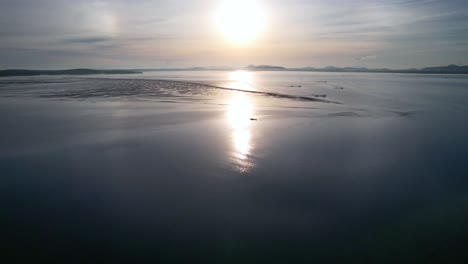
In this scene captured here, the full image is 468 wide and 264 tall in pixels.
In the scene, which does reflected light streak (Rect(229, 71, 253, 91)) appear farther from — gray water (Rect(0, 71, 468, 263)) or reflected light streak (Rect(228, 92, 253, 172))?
gray water (Rect(0, 71, 468, 263))

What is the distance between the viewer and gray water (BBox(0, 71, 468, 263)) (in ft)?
16.7

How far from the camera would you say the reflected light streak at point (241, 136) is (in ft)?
29.9

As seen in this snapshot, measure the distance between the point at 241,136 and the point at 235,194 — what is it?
17.8 feet

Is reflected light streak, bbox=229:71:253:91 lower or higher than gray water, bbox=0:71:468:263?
higher

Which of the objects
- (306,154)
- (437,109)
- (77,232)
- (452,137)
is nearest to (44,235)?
(77,232)

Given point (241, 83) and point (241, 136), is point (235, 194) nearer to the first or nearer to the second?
point (241, 136)

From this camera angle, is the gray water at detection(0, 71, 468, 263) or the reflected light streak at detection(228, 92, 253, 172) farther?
the reflected light streak at detection(228, 92, 253, 172)

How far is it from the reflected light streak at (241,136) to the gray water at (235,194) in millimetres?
80

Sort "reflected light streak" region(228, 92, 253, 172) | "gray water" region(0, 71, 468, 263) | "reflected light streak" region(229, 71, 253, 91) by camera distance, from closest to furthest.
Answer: "gray water" region(0, 71, 468, 263) → "reflected light streak" region(228, 92, 253, 172) → "reflected light streak" region(229, 71, 253, 91)

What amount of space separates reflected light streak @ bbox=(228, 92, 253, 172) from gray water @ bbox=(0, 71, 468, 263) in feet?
0.26

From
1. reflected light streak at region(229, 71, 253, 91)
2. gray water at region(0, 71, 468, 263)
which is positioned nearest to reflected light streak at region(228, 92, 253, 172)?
gray water at region(0, 71, 468, 263)

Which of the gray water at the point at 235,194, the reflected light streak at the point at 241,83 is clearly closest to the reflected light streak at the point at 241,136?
the gray water at the point at 235,194

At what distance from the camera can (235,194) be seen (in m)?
6.97

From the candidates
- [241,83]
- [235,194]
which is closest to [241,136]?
[235,194]
